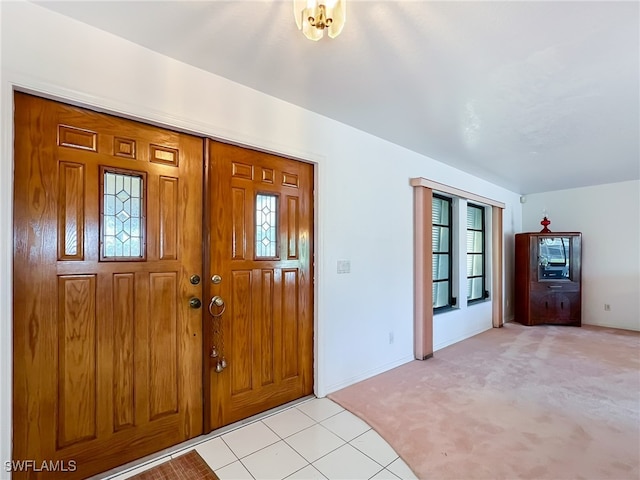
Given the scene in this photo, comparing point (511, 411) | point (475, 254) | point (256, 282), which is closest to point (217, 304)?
point (256, 282)

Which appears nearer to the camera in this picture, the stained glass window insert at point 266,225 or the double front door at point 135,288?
the double front door at point 135,288

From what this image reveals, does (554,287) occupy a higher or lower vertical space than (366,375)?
higher

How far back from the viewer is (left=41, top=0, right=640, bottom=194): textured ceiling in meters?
1.47

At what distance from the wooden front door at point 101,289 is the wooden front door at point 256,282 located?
0.12 meters

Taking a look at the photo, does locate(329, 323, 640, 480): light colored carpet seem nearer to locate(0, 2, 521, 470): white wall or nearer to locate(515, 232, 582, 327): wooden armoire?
locate(0, 2, 521, 470): white wall

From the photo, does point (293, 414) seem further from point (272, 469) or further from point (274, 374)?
point (272, 469)

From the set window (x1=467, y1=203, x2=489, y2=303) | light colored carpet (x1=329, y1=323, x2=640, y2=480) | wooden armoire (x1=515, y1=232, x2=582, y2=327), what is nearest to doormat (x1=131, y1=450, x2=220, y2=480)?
light colored carpet (x1=329, y1=323, x2=640, y2=480)

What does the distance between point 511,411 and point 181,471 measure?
2.27 meters

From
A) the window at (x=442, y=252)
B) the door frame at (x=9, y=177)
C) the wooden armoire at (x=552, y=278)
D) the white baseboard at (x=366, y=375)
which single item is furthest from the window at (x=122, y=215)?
the wooden armoire at (x=552, y=278)

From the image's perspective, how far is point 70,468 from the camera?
161 cm

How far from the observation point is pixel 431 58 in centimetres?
180

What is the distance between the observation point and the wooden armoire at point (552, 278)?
511cm

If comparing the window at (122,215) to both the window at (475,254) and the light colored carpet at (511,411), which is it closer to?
the light colored carpet at (511,411)

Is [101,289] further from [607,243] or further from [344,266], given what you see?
[607,243]
